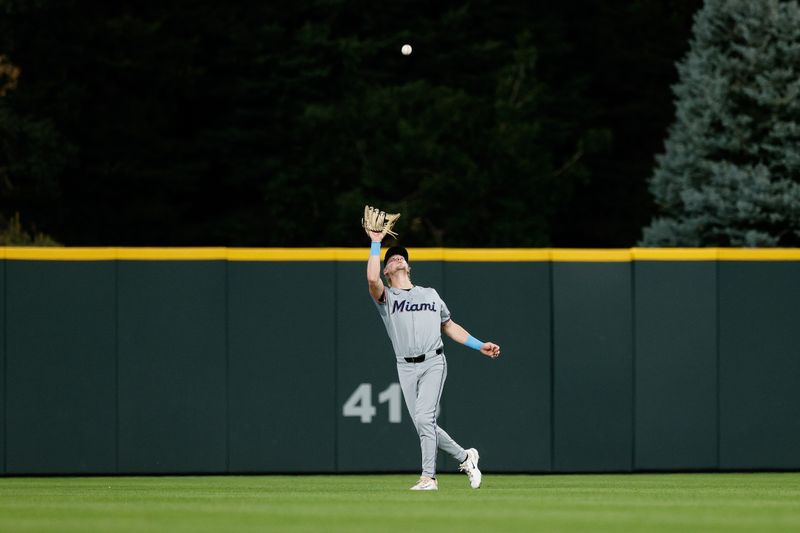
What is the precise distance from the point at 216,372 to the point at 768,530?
7.66 meters

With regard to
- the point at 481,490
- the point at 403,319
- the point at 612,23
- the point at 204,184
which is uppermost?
the point at 612,23

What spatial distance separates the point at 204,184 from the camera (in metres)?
35.8

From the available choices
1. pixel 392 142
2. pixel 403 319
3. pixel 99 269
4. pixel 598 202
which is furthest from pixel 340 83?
pixel 403 319

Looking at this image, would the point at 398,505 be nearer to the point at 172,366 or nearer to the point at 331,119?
the point at 172,366

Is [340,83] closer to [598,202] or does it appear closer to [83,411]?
[598,202]

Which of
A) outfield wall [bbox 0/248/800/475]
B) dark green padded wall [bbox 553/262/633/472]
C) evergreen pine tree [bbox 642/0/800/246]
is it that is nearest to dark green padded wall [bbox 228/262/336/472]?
outfield wall [bbox 0/248/800/475]

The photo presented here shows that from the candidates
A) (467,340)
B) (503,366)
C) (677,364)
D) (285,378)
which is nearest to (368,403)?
(285,378)

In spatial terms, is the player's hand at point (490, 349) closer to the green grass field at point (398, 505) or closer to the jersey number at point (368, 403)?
the green grass field at point (398, 505)

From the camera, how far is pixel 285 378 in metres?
15.3

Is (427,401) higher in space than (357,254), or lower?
lower

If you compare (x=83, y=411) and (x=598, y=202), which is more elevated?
(x=598, y=202)

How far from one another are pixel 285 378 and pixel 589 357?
3027 millimetres

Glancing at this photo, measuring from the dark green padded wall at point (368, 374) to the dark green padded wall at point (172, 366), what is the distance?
3.84ft

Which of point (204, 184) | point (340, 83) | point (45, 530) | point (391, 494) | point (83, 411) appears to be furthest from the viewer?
point (204, 184)
